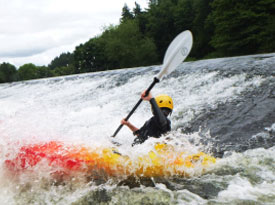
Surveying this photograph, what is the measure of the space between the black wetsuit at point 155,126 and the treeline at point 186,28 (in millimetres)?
24268

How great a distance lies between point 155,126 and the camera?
4.02 meters

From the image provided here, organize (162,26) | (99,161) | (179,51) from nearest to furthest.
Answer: (99,161)
(179,51)
(162,26)

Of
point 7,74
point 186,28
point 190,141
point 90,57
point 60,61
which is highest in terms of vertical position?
point 60,61

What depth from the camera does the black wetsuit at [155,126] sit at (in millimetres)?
3715

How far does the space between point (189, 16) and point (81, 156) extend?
4520 centimetres

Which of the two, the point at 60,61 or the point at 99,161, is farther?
the point at 60,61

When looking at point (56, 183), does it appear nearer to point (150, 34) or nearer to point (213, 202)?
point (213, 202)

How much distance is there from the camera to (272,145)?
4695mm

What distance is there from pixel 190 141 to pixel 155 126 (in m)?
1.81

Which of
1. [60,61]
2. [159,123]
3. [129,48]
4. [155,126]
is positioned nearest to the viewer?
[159,123]

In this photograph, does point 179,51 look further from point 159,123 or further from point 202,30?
point 202,30

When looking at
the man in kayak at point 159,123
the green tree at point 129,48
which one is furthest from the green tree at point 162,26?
the man in kayak at point 159,123

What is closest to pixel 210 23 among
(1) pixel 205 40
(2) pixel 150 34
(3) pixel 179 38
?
(1) pixel 205 40

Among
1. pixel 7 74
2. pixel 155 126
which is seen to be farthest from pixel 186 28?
pixel 155 126
